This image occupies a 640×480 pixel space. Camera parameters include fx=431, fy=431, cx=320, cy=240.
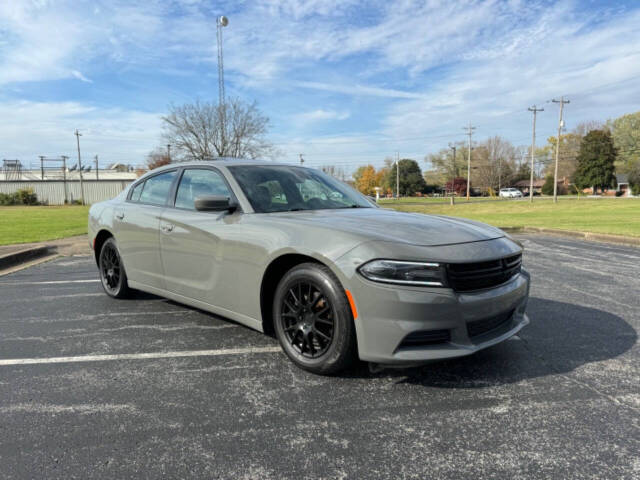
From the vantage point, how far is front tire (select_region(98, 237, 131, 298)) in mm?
4773

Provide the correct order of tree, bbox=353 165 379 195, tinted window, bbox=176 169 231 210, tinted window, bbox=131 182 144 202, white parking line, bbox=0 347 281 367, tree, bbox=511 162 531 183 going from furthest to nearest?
tree, bbox=353 165 379 195, tree, bbox=511 162 531 183, tinted window, bbox=131 182 144 202, tinted window, bbox=176 169 231 210, white parking line, bbox=0 347 281 367

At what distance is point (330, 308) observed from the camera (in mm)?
2703

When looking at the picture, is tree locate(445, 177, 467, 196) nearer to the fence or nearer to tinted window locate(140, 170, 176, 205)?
the fence


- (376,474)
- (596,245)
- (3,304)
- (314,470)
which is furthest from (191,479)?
(596,245)

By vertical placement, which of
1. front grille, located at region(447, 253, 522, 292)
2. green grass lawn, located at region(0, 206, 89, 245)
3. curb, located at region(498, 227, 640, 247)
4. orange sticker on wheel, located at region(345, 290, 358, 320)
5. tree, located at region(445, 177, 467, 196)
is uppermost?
tree, located at region(445, 177, 467, 196)

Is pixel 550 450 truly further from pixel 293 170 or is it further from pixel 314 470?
pixel 293 170

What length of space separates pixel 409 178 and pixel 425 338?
95392 millimetres

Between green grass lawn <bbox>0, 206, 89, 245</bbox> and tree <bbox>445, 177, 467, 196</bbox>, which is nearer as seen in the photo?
green grass lawn <bbox>0, 206, 89, 245</bbox>

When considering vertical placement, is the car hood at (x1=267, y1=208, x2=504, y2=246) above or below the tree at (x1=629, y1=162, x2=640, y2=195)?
below

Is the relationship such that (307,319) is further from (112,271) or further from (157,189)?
(112,271)


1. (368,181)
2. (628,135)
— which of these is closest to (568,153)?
(628,135)

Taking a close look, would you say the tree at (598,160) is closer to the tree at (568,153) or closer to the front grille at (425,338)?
the tree at (568,153)

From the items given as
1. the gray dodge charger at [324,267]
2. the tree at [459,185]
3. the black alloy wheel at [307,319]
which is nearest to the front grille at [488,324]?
the gray dodge charger at [324,267]

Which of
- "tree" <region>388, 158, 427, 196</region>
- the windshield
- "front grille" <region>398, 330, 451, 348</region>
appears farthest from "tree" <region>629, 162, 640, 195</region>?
"front grille" <region>398, 330, 451, 348</region>
